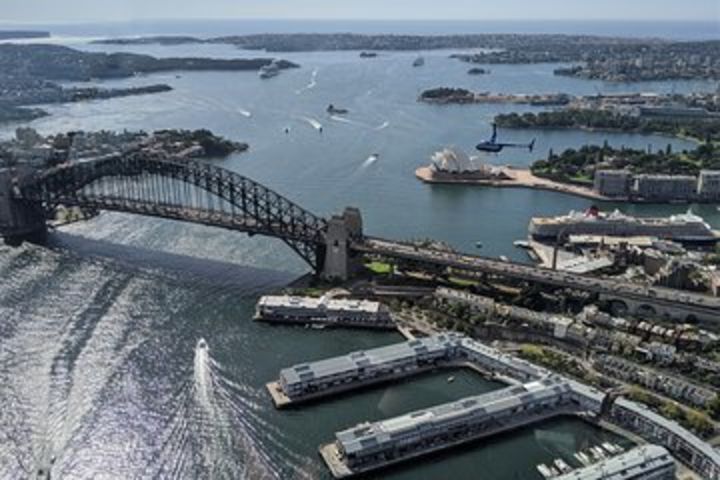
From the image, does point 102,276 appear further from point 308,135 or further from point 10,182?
point 308,135

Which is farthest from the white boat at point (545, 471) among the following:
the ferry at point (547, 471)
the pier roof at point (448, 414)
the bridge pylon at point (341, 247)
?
the bridge pylon at point (341, 247)

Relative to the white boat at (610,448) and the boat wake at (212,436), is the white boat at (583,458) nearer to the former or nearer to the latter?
the white boat at (610,448)

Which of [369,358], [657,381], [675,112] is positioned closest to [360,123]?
[675,112]

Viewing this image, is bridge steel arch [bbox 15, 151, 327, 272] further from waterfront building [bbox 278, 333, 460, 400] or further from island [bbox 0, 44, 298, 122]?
island [bbox 0, 44, 298, 122]

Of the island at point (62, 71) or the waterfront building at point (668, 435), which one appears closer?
the waterfront building at point (668, 435)

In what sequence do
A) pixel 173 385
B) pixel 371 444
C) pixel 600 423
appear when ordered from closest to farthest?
pixel 371 444, pixel 600 423, pixel 173 385

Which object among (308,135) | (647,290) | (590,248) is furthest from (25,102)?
(647,290)
